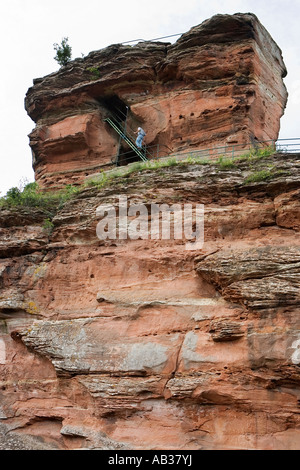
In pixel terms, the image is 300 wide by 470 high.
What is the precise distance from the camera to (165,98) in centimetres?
1669

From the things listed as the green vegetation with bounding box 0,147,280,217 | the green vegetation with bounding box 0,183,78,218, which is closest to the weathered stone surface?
the green vegetation with bounding box 0,147,280,217

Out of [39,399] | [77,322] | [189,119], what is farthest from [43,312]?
[189,119]

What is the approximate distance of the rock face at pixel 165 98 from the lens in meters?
15.4

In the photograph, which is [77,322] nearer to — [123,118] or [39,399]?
[39,399]

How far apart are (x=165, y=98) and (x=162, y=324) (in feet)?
31.5

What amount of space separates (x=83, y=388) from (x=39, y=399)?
136cm

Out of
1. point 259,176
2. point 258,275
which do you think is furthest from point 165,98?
point 258,275

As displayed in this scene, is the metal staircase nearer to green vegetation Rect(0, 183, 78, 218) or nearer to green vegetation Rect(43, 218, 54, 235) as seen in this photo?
green vegetation Rect(0, 183, 78, 218)

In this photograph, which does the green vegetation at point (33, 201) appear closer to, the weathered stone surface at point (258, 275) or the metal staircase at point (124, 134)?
the metal staircase at point (124, 134)

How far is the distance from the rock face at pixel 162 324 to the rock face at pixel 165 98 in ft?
12.3

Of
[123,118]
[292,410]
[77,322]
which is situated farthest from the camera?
[123,118]

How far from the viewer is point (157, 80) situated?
55.7ft

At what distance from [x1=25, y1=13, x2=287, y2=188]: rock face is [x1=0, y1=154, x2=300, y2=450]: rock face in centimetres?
376

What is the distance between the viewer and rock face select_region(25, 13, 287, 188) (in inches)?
608
